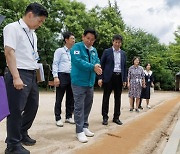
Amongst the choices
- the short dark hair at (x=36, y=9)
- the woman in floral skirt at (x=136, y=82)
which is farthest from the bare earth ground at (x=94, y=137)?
the woman in floral skirt at (x=136, y=82)

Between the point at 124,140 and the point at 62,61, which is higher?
the point at 62,61

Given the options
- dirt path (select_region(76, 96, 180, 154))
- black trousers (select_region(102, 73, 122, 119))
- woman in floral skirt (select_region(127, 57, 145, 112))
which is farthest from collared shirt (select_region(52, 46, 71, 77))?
woman in floral skirt (select_region(127, 57, 145, 112))

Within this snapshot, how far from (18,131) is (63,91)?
250 cm

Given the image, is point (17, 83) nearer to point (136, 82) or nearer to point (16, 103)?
point (16, 103)

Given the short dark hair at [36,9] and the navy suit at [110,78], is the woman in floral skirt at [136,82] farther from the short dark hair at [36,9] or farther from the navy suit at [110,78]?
the short dark hair at [36,9]

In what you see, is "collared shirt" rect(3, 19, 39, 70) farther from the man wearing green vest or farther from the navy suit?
the navy suit

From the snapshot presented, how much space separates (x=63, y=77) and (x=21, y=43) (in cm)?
249

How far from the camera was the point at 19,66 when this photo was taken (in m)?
3.88

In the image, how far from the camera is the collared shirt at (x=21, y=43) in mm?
3697

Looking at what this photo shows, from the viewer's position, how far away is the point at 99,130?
590 cm

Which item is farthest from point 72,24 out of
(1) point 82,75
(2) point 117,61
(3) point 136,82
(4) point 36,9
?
(4) point 36,9

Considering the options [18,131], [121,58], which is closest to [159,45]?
[121,58]

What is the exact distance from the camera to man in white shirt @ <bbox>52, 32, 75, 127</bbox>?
6219 millimetres

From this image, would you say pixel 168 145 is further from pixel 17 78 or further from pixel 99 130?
pixel 17 78
